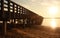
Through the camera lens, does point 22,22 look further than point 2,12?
Yes

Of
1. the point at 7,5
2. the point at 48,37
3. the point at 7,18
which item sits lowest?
the point at 48,37

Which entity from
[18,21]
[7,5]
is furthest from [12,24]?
[7,5]

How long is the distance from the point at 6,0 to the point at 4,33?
1.67 m

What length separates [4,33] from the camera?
9.41 m

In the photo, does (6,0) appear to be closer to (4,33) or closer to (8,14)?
(8,14)

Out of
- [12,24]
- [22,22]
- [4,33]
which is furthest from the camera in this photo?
[22,22]

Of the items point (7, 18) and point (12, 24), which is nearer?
point (7, 18)

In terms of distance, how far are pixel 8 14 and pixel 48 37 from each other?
2414 millimetres

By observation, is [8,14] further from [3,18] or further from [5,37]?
[5,37]

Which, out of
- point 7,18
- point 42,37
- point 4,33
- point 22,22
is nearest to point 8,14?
point 7,18

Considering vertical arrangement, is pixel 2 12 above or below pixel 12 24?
above

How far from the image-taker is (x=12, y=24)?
518 inches

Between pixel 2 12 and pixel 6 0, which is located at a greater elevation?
pixel 6 0

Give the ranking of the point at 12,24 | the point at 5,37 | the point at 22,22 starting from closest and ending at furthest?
the point at 5,37
the point at 12,24
the point at 22,22
